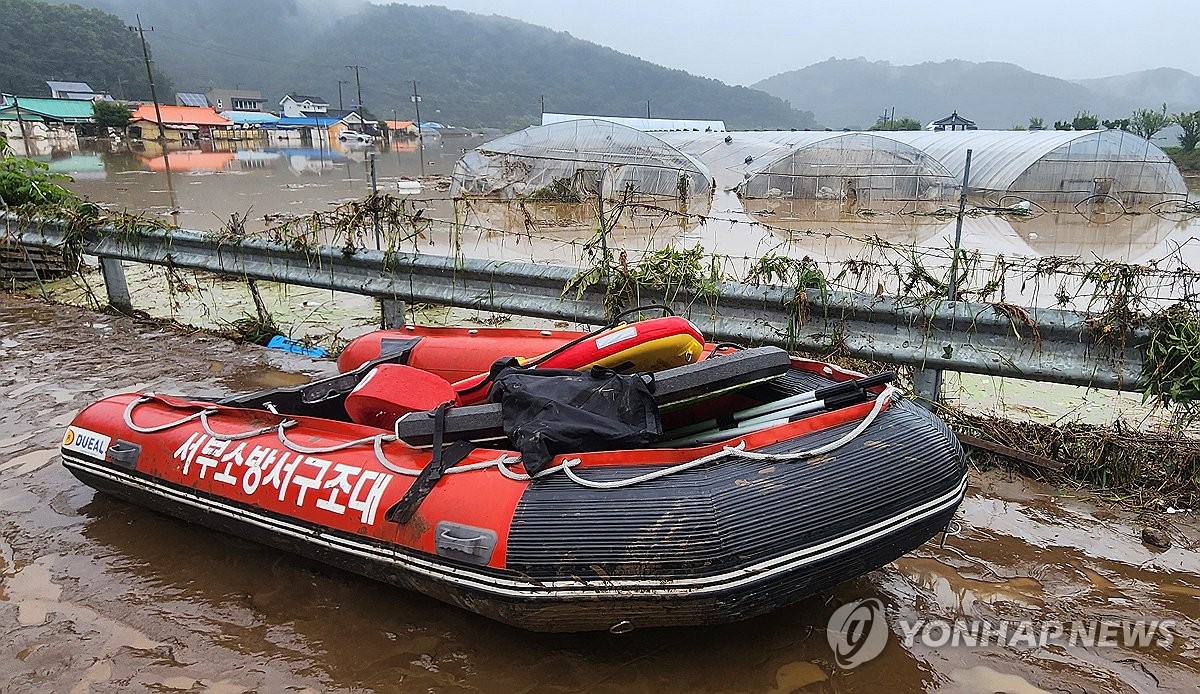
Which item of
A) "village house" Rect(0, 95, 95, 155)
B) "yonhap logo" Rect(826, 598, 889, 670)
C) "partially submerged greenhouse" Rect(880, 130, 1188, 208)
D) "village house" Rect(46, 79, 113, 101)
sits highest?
"village house" Rect(46, 79, 113, 101)

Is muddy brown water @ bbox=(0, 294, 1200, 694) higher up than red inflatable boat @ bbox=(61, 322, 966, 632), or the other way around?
red inflatable boat @ bbox=(61, 322, 966, 632)

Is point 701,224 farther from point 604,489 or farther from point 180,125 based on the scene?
point 180,125

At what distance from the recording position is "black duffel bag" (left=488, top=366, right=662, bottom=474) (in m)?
2.90

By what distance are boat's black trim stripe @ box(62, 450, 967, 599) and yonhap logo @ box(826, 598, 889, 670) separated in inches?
17.9

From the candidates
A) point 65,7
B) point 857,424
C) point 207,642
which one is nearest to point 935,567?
point 857,424

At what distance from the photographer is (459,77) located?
161500 millimetres

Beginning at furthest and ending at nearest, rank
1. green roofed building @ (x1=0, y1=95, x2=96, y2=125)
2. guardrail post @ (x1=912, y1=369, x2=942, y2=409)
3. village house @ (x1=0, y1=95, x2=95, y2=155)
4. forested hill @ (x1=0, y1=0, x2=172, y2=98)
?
forested hill @ (x1=0, y1=0, x2=172, y2=98) < green roofed building @ (x1=0, y1=95, x2=96, y2=125) < village house @ (x1=0, y1=95, x2=95, y2=155) < guardrail post @ (x1=912, y1=369, x2=942, y2=409)

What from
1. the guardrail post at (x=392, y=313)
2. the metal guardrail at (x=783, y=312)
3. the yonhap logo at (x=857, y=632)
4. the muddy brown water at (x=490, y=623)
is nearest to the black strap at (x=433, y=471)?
the muddy brown water at (x=490, y=623)

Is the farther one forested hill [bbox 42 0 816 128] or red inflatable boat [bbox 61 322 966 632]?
forested hill [bbox 42 0 816 128]

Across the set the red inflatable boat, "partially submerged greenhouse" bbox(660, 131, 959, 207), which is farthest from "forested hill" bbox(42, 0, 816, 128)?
the red inflatable boat

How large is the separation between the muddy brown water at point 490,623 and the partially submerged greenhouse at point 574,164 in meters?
17.6

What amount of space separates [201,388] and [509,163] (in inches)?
700

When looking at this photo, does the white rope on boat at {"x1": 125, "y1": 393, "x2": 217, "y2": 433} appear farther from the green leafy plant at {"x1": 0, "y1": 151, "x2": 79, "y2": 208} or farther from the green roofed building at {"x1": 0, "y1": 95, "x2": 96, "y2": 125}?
the green roofed building at {"x1": 0, "y1": 95, "x2": 96, "y2": 125}

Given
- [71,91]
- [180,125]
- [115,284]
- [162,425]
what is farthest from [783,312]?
[71,91]
